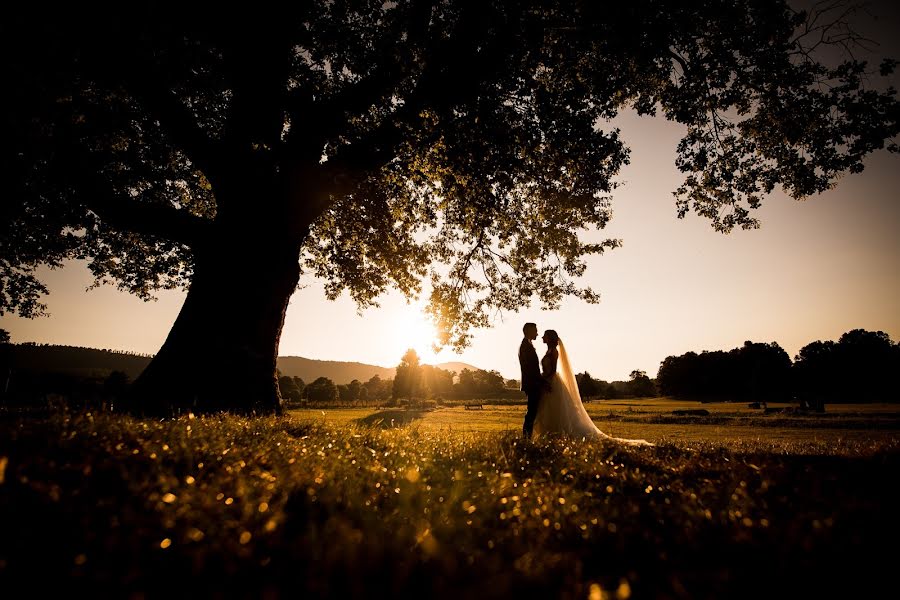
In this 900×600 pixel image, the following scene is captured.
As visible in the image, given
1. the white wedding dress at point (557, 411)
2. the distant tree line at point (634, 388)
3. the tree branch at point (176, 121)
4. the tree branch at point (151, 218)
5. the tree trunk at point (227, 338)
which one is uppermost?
the tree branch at point (176, 121)

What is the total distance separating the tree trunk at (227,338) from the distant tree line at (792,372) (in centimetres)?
8441

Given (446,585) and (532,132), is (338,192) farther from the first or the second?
(446,585)

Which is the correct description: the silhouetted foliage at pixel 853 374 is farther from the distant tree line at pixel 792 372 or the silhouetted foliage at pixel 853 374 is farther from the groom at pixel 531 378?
the groom at pixel 531 378

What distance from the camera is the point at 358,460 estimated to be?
4785mm

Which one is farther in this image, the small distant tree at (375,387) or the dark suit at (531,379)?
the small distant tree at (375,387)

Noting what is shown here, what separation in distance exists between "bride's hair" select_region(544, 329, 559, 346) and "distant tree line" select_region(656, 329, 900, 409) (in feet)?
255

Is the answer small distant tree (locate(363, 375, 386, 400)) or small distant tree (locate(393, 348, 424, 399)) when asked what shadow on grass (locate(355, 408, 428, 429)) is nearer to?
small distant tree (locate(393, 348, 424, 399))

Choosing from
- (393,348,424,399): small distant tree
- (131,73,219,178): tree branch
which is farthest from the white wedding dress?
(393,348,424,399): small distant tree

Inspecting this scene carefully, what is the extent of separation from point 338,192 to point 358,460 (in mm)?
8057

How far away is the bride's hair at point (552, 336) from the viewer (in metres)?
11.4

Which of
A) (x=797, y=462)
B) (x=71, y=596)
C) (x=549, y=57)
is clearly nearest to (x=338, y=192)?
(x=549, y=57)

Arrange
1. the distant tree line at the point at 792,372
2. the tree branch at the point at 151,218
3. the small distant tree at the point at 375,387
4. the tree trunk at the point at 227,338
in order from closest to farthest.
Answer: the tree trunk at the point at 227,338 < the tree branch at the point at 151,218 < the distant tree line at the point at 792,372 < the small distant tree at the point at 375,387

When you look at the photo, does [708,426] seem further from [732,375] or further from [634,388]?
[634,388]

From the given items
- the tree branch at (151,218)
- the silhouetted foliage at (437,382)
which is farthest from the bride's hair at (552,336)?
the silhouetted foliage at (437,382)
